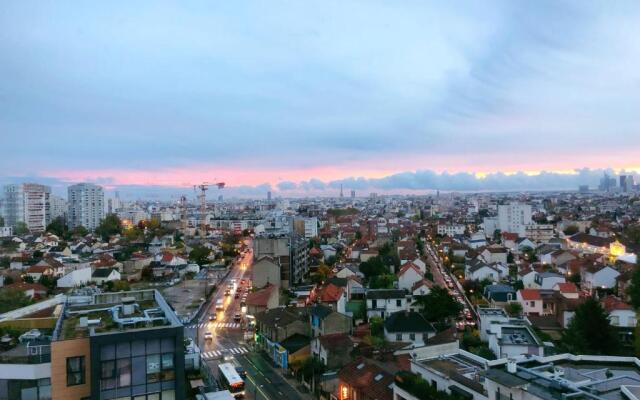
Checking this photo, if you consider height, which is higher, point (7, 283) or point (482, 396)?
point (482, 396)

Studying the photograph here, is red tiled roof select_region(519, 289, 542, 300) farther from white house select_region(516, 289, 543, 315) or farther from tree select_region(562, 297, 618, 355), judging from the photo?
tree select_region(562, 297, 618, 355)

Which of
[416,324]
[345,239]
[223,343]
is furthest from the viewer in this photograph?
[345,239]

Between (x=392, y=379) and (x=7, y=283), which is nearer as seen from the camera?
(x=392, y=379)

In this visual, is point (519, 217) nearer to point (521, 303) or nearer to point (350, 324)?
point (521, 303)

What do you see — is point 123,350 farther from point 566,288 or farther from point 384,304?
point 566,288

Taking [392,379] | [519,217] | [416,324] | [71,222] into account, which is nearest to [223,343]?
[416,324]

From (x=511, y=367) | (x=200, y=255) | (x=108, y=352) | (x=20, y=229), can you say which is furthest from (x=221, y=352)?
(x=20, y=229)

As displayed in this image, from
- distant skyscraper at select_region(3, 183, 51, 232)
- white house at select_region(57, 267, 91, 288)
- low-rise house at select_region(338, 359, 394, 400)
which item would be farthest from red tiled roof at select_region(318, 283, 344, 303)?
distant skyscraper at select_region(3, 183, 51, 232)
